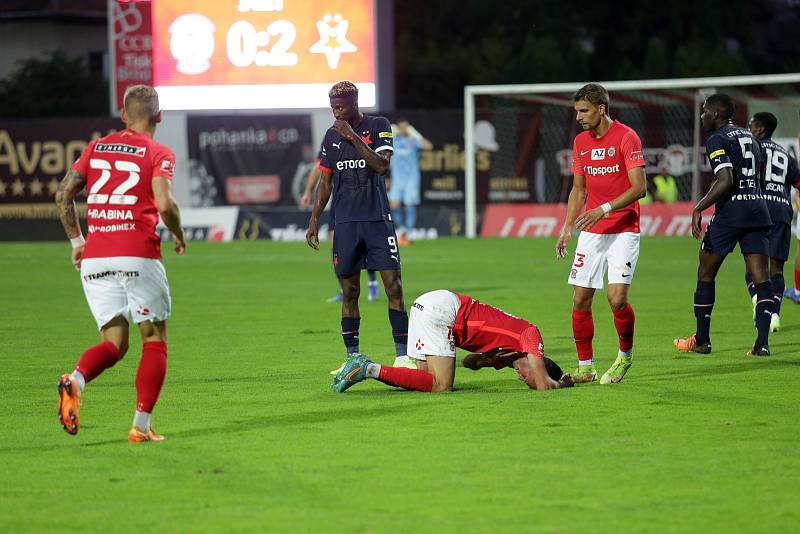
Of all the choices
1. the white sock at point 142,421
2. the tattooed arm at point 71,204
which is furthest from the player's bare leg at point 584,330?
the tattooed arm at point 71,204

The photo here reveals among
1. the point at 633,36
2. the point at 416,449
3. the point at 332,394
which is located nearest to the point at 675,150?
the point at 332,394

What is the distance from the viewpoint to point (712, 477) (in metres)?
6.13

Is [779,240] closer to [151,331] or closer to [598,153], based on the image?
[598,153]

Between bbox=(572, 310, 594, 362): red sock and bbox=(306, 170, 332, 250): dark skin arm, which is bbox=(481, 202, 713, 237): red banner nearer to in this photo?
bbox=(306, 170, 332, 250): dark skin arm

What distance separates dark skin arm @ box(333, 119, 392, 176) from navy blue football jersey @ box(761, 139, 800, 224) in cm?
332

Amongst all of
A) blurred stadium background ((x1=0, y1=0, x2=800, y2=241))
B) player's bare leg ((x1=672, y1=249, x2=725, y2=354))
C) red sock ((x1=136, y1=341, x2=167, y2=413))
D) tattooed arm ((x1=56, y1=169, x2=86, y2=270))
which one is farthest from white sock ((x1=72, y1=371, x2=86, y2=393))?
blurred stadium background ((x1=0, y1=0, x2=800, y2=241))

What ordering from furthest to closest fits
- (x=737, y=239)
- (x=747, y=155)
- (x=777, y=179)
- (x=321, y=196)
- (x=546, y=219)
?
(x=546, y=219) < (x=777, y=179) < (x=737, y=239) < (x=747, y=155) < (x=321, y=196)

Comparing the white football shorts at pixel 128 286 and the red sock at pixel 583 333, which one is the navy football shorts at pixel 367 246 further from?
the white football shorts at pixel 128 286

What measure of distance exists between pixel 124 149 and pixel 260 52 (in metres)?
18.9

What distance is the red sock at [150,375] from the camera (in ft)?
22.9

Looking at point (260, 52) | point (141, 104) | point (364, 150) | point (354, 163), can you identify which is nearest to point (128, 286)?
point (141, 104)

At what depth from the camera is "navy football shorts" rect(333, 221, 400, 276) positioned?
32.1 ft

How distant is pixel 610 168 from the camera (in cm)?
908

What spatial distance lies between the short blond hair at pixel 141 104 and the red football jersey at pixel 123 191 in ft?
0.39
